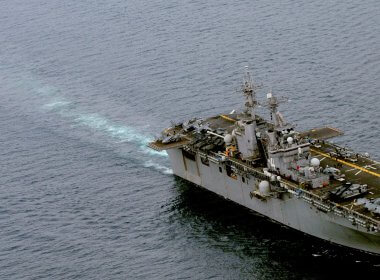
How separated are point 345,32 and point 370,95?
22.3 metres

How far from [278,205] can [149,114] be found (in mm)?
29200

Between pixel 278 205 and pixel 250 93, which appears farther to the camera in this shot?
pixel 250 93

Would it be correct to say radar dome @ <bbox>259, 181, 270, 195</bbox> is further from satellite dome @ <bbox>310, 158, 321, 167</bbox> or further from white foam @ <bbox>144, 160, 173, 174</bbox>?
white foam @ <bbox>144, 160, 173, 174</bbox>

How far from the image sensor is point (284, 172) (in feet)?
242

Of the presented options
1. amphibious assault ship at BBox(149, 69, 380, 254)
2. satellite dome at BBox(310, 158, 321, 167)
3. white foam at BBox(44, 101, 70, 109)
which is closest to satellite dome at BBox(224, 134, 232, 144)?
amphibious assault ship at BBox(149, 69, 380, 254)

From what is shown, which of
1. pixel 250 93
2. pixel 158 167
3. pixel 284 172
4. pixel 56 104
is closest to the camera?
pixel 284 172

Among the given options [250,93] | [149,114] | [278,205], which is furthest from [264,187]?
[149,114]

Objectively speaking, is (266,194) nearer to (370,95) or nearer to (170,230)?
(170,230)

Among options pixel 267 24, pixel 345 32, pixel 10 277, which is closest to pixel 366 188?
pixel 10 277

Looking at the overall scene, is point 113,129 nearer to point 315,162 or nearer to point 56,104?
point 56,104

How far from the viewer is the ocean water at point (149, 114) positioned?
70.7 metres

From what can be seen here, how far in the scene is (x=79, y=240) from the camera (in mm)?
74375

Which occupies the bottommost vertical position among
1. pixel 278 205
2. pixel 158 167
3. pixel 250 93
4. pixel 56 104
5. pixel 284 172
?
pixel 278 205

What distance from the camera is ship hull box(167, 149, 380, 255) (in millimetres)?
67000
